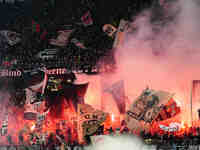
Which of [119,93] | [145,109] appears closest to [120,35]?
[119,93]

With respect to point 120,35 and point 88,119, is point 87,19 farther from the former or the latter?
point 88,119

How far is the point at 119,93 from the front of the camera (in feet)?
22.5

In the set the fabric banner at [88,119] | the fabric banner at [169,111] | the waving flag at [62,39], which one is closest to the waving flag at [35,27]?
the waving flag at [62,39]

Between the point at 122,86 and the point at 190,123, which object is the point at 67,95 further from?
the point at 190,123

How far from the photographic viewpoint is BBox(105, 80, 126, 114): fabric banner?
6828mm

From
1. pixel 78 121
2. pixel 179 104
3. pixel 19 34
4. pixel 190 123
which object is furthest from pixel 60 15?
pixel 190 123

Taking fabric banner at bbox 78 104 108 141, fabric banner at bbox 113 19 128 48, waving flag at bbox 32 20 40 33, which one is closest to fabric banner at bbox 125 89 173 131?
fabric banner at bbox 78 104 108 141

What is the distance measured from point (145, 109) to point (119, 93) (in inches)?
31.4

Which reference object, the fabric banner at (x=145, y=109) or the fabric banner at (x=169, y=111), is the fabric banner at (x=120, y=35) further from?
the fabric banner at (x=169, y=111)

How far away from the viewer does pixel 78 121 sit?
692 centimetres

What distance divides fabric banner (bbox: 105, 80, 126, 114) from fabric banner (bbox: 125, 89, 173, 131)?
0.68 feet

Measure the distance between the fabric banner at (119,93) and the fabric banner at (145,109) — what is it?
21 centimetres

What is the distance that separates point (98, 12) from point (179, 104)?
322cm

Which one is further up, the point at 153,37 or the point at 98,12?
the point at 98,12
